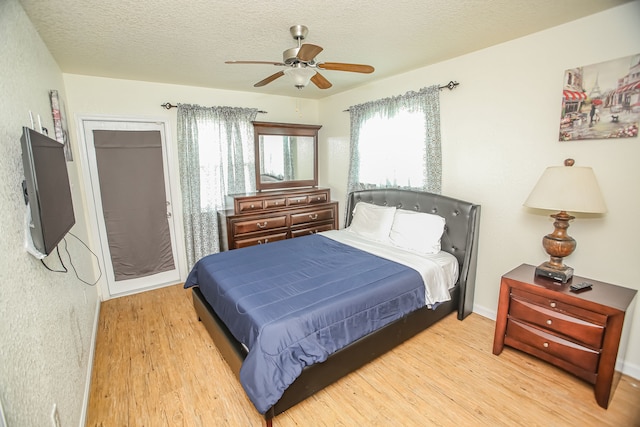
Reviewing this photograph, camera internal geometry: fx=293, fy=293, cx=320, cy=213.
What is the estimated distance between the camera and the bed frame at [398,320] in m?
1.90

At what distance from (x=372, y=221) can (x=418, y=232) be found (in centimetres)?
61

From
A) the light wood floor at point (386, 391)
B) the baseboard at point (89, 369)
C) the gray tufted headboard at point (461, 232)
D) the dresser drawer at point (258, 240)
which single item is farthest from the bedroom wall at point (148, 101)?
the gray tufted headboard at point (461, 232)

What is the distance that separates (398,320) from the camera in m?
2.35

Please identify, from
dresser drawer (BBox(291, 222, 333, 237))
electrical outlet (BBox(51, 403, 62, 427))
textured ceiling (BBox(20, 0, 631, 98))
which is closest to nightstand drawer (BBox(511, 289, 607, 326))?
textured ceiling (BBox(20, 0, 631, 98))

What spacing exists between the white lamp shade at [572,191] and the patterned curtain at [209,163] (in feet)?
11.3

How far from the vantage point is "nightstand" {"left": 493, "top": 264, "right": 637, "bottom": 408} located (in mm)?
1845

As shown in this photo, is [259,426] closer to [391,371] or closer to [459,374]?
[391,371]

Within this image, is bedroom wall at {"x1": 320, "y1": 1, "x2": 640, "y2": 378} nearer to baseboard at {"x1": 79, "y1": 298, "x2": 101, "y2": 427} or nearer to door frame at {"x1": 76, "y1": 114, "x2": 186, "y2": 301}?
door frame at {"x1": 76, "y1": 114, "x2": 186, "y2": 301}

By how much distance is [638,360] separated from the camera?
2.11 meters

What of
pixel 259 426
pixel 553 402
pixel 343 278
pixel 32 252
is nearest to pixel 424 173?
pixel 343 278

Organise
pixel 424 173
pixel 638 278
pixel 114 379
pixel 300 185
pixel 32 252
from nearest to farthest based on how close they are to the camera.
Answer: pixel 32 252
pixel 638 278
pixel 114 379
pixel 424 173
pixel 300 185

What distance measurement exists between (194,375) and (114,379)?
587 millimetres

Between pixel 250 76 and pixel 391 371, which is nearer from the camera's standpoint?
pixel 391 371

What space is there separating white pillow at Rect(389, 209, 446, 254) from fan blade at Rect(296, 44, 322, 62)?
75.0 inches
